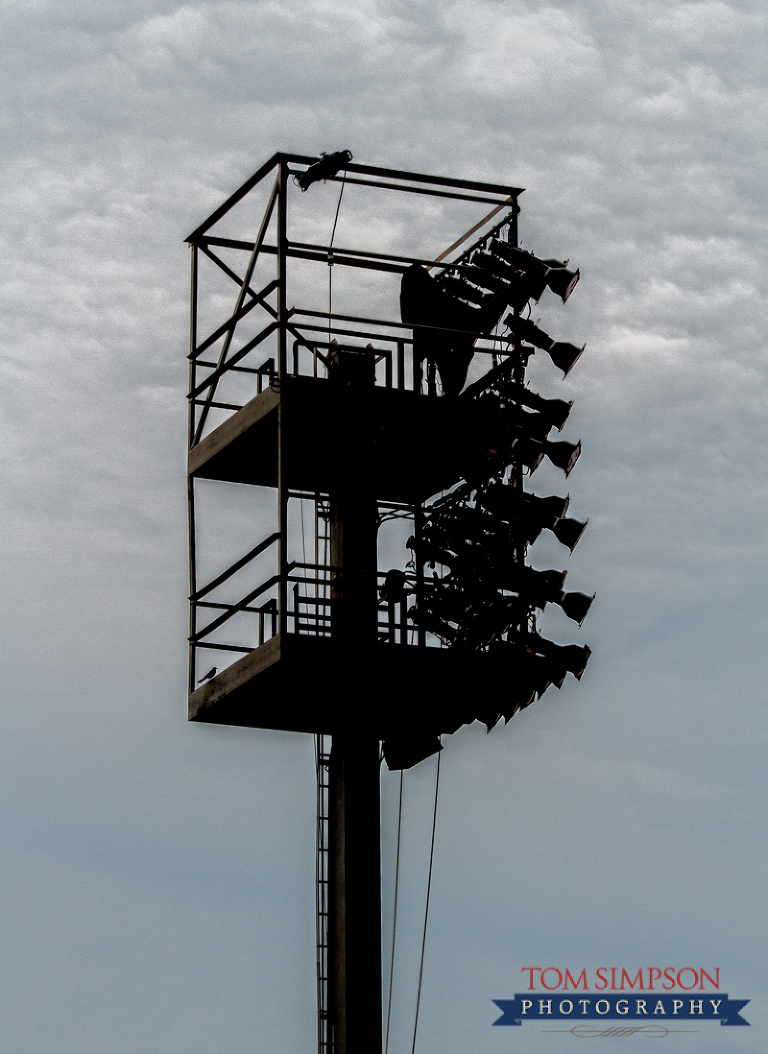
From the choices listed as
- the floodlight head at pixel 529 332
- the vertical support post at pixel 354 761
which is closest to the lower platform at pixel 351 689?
the vertical support post at pixel 354 761

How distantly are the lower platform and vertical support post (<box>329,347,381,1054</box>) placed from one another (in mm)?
103

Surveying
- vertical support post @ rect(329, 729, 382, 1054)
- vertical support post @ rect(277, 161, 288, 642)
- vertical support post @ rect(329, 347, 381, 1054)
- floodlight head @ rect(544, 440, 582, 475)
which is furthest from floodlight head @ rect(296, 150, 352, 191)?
vertical support post @ rect(329, 729, 382, 1054)

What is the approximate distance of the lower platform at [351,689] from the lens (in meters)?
34.1

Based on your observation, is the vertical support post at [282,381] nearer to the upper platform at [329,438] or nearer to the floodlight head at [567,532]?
the upper platform at [329,438]

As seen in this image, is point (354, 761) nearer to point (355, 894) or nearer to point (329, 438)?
point (355, 894)

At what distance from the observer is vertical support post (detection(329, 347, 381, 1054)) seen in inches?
1387

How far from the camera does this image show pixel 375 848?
3603 centimetres

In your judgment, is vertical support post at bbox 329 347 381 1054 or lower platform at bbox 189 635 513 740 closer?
lower platform at bbox 189 635 513 740

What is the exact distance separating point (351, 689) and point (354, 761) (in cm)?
224

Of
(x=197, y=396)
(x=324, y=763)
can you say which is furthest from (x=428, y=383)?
(x=324, y=763)

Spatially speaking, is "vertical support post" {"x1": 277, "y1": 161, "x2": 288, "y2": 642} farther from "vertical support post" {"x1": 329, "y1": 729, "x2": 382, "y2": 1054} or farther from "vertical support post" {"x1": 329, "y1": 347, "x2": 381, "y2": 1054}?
"vertical support post" {"x1": 329, "y1": 729, "x2": 382, "y2": 1054}

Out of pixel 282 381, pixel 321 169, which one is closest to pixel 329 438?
pixel 282 381

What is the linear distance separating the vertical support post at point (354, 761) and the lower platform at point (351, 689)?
103 mm

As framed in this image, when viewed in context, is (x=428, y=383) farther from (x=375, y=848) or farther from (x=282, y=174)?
(x=375, y=848)
